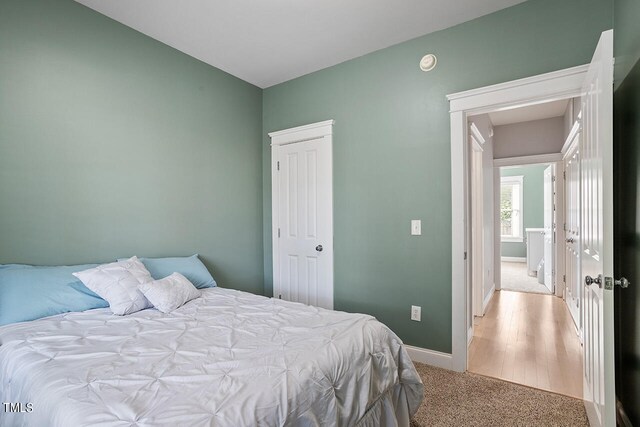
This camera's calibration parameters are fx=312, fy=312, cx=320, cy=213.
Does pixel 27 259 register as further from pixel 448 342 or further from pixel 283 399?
pixel 448 342

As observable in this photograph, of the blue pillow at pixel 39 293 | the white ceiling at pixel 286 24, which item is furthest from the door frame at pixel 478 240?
the blue pillow at pixel 39 293

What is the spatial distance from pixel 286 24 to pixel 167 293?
86.8 inches

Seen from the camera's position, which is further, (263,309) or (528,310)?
(528,310)

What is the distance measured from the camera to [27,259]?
200cm

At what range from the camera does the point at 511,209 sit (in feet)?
28.1

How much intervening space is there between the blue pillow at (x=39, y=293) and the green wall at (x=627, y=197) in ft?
10.2

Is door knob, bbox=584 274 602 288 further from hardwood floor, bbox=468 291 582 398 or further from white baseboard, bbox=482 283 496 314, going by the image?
white baseboard, bbox=482 283 496 314

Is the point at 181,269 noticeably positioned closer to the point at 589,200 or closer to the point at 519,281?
the point at 589,200

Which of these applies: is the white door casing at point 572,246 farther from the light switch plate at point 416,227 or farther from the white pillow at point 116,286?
the white pillow at point 116,286

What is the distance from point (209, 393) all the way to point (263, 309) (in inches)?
37.1

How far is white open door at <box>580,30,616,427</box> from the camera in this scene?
1.40 meters

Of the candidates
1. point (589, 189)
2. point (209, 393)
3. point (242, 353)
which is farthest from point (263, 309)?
point (589, 189)

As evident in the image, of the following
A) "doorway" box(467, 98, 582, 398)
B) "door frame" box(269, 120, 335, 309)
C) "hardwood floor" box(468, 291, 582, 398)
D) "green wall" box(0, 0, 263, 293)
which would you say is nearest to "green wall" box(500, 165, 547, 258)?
"doorway" box(467, 98, 582, 398)

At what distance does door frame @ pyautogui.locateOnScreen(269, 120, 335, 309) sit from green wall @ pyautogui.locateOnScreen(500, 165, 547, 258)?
21.8 feet
